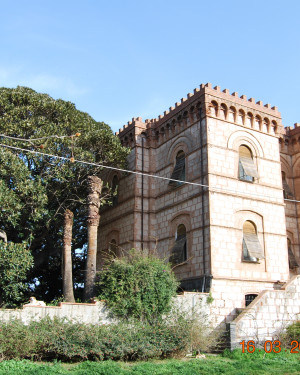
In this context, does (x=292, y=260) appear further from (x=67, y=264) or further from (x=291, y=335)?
(x=67, y=264)

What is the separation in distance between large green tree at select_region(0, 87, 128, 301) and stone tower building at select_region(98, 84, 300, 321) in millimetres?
2449

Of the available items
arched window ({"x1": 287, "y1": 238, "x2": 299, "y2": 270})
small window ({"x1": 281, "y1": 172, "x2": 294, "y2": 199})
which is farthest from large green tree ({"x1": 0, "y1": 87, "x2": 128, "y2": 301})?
arched window ({"x1": 287, "y1": 238, "x2": 299, "y2": 270})

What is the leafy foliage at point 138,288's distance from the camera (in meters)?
16.7

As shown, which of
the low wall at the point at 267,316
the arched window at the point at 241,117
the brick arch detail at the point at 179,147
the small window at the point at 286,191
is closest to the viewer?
the low wall at the point at 267,316

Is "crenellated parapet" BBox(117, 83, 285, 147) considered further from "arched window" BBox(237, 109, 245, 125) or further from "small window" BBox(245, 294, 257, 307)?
"small window" BBox(245, 294, 257, 307)

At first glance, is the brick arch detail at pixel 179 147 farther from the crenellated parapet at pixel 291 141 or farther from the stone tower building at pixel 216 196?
the crenellated parapet at pixel 291 141

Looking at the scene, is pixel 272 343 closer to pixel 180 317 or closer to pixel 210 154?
pixel 180 317

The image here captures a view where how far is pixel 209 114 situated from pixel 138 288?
927 cm

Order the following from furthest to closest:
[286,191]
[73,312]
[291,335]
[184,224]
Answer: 1. [286,191]
2. [184,224]
3. [291,335]
4. [73,312]

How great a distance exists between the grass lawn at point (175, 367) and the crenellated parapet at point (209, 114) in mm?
11490

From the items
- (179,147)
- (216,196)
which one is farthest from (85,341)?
(179,147)

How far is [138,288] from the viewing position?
17.0 meters

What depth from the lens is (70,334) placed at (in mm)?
14094
